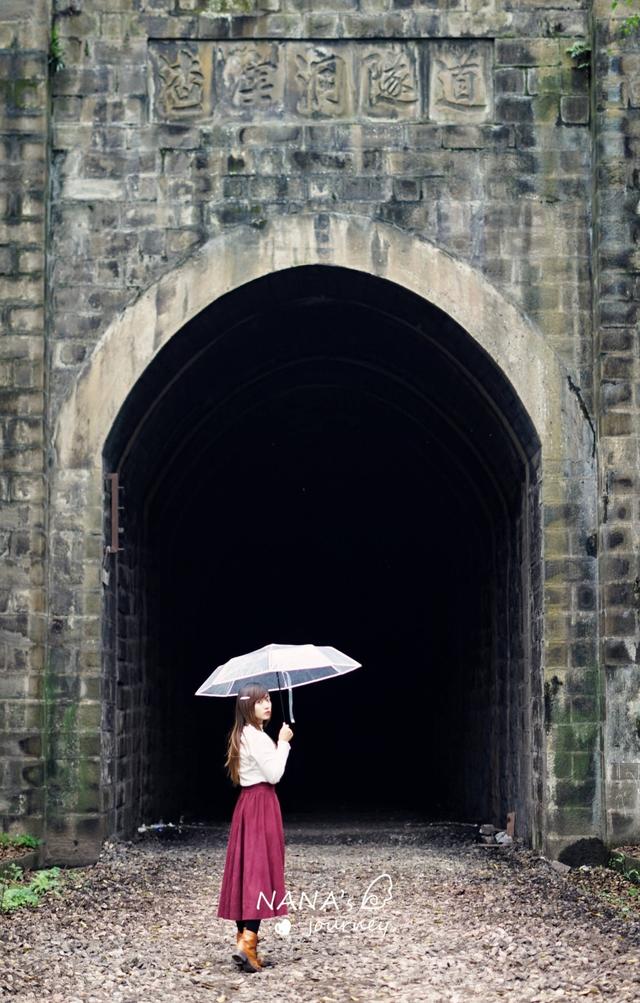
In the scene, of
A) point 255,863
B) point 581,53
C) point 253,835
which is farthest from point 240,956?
point 581,53

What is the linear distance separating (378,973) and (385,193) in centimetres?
644

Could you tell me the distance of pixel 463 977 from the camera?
7.60m

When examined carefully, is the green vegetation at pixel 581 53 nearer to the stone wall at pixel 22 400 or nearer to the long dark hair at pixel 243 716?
the stone wall at pixel 22 400

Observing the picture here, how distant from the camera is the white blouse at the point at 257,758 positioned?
7.91 meters

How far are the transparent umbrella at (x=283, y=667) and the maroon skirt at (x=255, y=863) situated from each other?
1.63ft

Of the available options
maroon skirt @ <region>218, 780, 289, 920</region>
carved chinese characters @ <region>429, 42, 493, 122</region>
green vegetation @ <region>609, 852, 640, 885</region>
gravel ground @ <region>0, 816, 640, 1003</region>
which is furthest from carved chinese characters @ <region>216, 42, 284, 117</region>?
green vegetation @ <region>609, 852, 640, 885</region>

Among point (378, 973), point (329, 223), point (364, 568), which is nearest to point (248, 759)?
point (378, 973)

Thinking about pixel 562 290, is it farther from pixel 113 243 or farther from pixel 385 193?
pixel 113 243

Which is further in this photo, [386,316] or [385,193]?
[386,316]

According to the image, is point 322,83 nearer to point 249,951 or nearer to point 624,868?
point 624,868

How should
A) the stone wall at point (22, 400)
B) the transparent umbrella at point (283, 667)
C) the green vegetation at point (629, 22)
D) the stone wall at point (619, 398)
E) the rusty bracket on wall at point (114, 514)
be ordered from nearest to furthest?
the transparent umbrella at point (283, 667) < the green vegetation at point (629, 22) < the stone wall at point (619, 398) < the stone wall at point (22, 400) < the rusty bracket on wall at point (114, 514)

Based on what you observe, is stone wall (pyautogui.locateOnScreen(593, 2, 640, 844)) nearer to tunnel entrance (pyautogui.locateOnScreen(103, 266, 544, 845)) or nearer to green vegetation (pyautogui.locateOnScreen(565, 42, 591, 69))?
green vegetation (pyautogui.locateOnScreen(565, 42, 591, 69))

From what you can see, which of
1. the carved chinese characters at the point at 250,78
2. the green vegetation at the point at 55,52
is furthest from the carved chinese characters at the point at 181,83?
the green vegetation at the point at 55,52

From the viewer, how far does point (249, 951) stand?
7.79m
